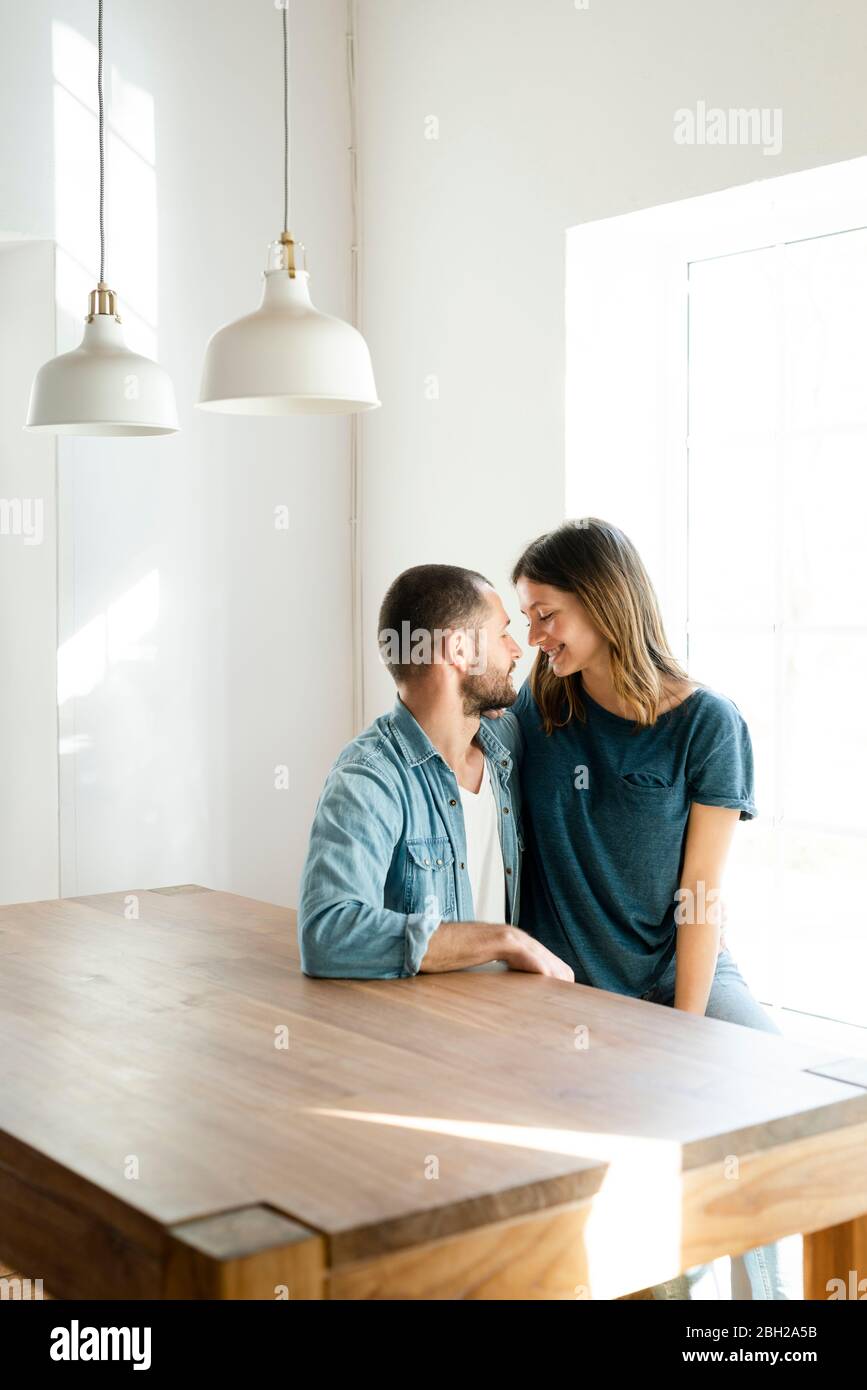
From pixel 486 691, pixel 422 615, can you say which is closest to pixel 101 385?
pixel 422 615

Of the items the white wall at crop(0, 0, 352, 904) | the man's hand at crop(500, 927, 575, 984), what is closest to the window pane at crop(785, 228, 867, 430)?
the white wall at crop(0, 0, 352, 904)

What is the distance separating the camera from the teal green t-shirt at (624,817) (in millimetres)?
2355

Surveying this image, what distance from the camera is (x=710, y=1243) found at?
4.64 feet

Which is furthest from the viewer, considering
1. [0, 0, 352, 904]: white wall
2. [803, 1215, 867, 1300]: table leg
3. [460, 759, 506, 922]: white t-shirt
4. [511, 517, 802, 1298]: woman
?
[460, 759, 506, 922]: white t-shirt

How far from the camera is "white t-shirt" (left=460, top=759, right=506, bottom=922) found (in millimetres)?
3662

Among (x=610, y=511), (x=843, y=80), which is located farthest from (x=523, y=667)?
(x=843, y=80)

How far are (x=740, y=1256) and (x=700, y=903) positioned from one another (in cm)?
51

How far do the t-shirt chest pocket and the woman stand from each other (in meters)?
0.26

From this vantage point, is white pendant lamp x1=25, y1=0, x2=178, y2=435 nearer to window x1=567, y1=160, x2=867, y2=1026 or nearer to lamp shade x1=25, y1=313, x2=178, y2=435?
lamp shade x1=25, y1=313, x2=178, y2=435

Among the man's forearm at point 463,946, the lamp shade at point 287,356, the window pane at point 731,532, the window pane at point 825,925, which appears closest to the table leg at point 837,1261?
the man's forearm at point 463,946

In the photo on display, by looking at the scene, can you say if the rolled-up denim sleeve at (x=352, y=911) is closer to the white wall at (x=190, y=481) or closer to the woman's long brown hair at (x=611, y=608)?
the woman's long brown hair at (x=611, y=608)

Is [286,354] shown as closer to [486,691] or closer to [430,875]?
[486,691]
